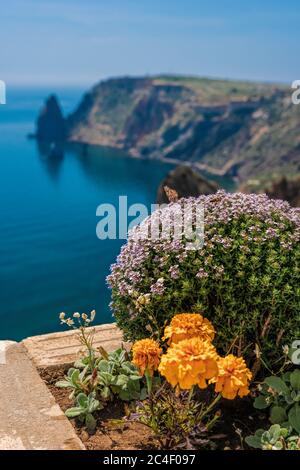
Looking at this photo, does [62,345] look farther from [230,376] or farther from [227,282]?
[230,376]

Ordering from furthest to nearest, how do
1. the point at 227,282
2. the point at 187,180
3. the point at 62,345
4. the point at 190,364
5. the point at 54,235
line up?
1. the point at 54,235
2. the point at 187,180
3. the point at 62,345
4. the point at 227,282
5. the point at 190,364

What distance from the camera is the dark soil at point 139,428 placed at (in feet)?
13.5

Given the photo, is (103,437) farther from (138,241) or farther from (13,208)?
(13,208)

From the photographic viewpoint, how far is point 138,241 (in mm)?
4949

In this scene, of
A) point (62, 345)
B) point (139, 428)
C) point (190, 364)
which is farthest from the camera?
point (62, 345)

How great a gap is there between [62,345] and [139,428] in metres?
1.72

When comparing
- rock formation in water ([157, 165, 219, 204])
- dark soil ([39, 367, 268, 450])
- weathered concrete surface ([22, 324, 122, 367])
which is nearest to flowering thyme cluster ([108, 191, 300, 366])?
dark soil ([39, 367, 268, 450])

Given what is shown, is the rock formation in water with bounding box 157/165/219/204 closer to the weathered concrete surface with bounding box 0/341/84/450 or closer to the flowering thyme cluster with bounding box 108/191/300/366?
the weathered concrete surface with bounding box 0/341/84/450

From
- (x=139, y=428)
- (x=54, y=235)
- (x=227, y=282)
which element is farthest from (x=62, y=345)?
(x=54, y=235)

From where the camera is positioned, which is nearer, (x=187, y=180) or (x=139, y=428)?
(x=139, y=428)

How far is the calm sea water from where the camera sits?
57.6 meters

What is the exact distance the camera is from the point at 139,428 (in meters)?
4.38

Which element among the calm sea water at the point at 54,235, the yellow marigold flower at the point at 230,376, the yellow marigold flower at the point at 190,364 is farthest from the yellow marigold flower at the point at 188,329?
the calm sea water at the point at 54,235
